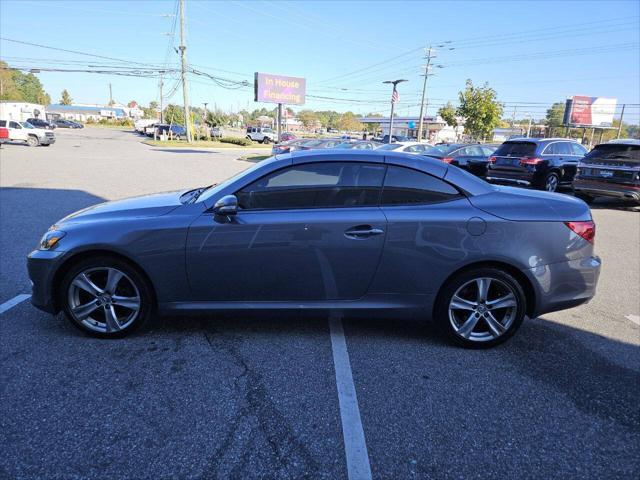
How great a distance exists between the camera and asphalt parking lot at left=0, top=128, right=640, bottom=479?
2.34m

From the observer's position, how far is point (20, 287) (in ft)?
15.4

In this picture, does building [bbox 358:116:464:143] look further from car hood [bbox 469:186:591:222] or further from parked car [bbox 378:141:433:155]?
car hood [bbox 469:186:591:222]

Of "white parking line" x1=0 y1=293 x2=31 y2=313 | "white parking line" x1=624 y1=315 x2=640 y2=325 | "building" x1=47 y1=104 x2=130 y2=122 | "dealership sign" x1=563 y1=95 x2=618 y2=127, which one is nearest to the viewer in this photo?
"white parking line" x1=0 y1=293 x2=31 y2=313

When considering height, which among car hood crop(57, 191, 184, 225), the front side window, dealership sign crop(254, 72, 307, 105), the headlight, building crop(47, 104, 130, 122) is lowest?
building crop(47, 104, 130, 122)

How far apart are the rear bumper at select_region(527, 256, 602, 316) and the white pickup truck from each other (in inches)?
1276

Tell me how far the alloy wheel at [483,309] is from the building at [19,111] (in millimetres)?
54149

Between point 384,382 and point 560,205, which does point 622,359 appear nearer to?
point 560,205

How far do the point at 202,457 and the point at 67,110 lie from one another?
15051 cm

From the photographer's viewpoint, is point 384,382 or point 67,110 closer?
point 384,382

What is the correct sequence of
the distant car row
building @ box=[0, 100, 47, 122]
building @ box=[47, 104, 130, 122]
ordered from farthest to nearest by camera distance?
building @ box=[47, 104, 130, 122], building @ box=[0, 100, 47, 122], the distant car row

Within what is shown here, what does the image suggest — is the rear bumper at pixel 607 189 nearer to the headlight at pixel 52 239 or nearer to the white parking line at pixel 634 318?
the white parking line at pixel 634 318

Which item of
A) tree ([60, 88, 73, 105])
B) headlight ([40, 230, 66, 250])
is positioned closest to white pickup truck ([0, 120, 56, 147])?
headlight ([40, 230, 66, 250])

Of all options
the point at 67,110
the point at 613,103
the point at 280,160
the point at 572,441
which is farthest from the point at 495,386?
the point at 67,110

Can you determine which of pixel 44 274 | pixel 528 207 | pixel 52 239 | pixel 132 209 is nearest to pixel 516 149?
pixel 528 207
